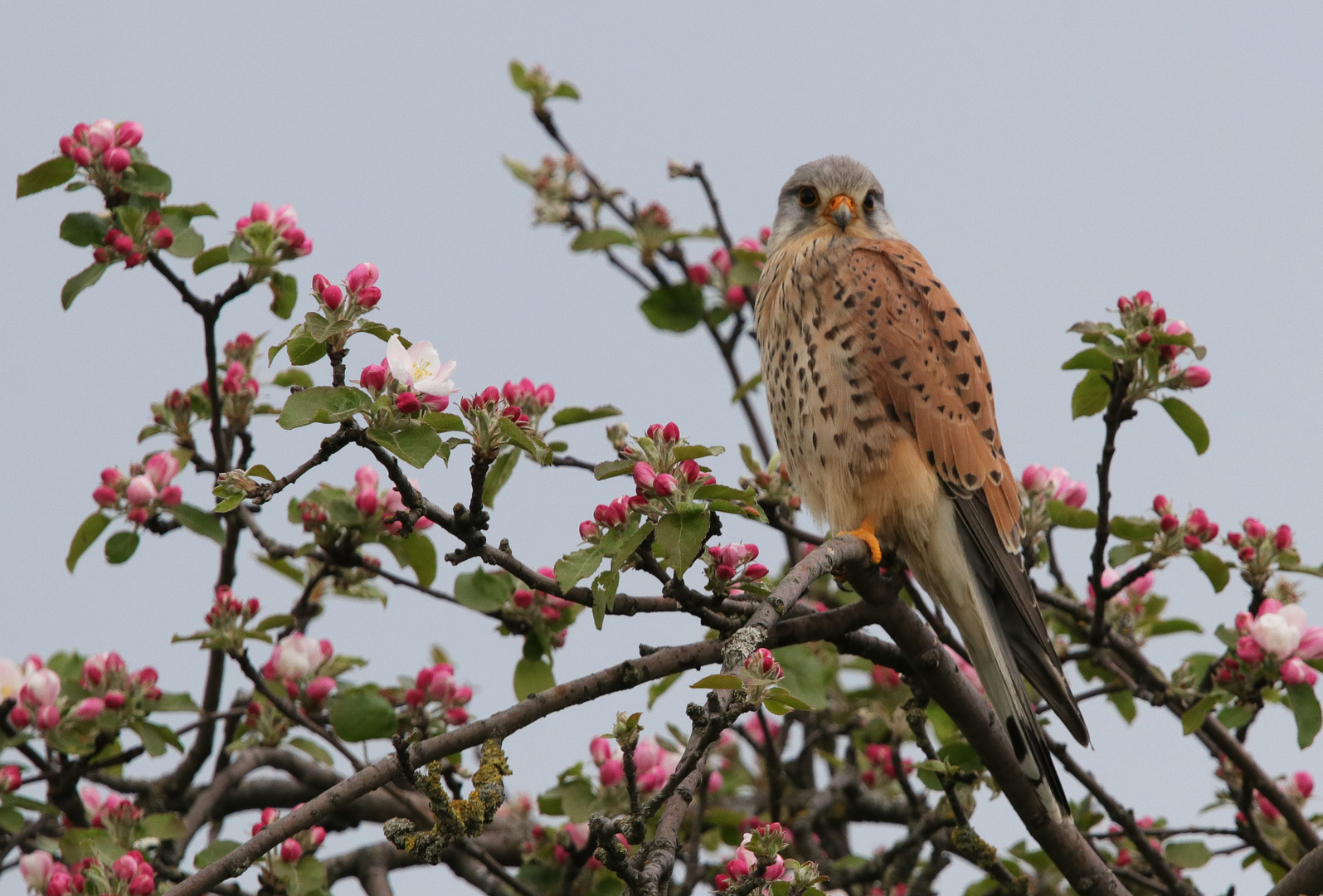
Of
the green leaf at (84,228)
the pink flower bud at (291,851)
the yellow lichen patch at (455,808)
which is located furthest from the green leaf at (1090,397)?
Result: the green leaf at (84,228)

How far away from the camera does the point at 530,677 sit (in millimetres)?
3000

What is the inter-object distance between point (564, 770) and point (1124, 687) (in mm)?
1513

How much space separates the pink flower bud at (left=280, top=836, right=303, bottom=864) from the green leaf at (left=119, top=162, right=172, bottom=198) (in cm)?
167

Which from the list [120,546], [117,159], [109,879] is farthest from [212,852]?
[117,159]

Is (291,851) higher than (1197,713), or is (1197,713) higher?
(1197,713)

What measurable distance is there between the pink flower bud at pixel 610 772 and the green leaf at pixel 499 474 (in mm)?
771

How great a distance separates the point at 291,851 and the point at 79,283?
1.51 metres

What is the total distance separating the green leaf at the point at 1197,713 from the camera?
288 cm

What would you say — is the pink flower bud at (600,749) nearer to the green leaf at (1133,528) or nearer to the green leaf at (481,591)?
the green leaf at (481,591)

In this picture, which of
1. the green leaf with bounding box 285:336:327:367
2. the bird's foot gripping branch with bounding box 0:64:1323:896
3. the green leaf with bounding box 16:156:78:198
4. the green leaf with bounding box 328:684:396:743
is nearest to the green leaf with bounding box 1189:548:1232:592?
the bird's foot gripping branch with bounding box 0:64:1323:896

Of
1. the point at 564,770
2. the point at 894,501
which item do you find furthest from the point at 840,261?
the point at 564,770

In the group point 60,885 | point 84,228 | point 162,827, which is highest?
point 84,228

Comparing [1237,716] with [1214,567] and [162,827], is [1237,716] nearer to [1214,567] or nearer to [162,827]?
[1214,567]

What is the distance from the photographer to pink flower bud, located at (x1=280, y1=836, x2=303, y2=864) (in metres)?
2.75
